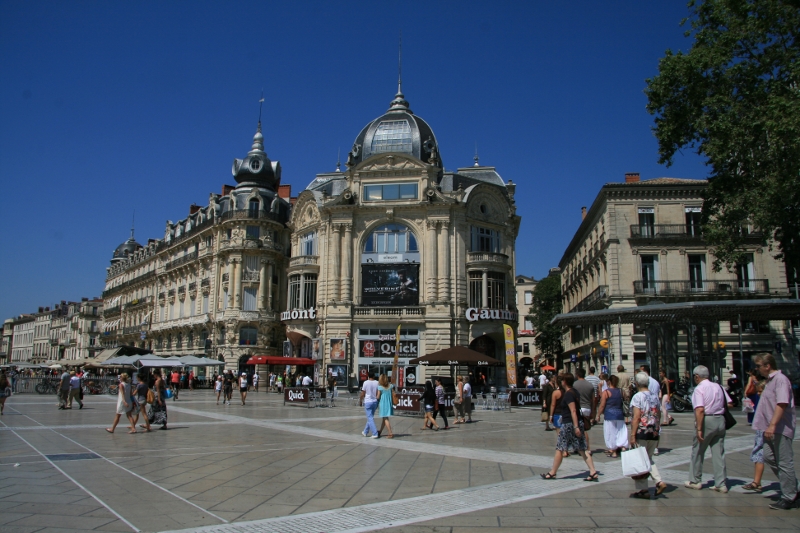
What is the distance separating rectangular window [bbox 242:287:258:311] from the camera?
54.8 meters

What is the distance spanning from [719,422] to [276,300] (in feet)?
164

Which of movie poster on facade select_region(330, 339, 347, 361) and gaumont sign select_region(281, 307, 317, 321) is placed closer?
movie poster on facade select_region(330, 339, 347, 361)

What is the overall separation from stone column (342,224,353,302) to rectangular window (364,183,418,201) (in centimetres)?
275

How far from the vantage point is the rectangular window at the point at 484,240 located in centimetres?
4597

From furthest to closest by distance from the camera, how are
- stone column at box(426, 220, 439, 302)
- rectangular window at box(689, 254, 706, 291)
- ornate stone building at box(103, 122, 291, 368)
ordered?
ornate stone building at box(103, 122, 291, 368) < stone column at box(426, 220, 439, 302) < rectangular window at box(689, 254, 706, 291)

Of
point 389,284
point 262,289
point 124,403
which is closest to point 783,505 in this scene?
point 124,403

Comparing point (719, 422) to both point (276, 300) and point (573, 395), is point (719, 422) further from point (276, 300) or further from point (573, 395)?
point (276, 300)

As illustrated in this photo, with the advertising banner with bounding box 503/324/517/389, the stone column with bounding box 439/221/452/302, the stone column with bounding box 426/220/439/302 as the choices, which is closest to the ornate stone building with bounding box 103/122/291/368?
the stone column with bounding box 426/220/439/302

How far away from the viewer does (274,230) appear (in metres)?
57.1

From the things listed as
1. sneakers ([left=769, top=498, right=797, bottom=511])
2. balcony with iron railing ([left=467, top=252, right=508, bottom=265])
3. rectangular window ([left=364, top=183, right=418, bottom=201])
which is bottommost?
sneakers ([left=769, top=498, right=797, bottom=511])

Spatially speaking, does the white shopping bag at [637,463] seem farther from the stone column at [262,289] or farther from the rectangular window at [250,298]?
the rectangular window at [250,298]

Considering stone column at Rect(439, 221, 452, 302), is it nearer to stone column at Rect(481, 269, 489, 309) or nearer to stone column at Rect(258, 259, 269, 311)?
stone column at Rect(481, 269, 489, 309)

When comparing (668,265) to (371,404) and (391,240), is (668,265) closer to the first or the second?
(391,240)

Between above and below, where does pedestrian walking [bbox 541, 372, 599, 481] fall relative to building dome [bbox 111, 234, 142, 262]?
below
